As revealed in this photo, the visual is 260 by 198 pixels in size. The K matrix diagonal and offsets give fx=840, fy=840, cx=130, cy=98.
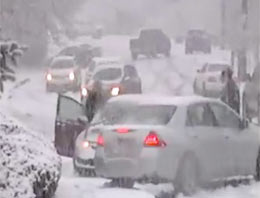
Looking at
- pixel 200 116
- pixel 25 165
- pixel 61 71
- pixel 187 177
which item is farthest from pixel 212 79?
pixel 25 165

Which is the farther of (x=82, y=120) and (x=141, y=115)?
(x=82, y=120)

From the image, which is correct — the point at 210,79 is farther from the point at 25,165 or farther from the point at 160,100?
the point at 25,165

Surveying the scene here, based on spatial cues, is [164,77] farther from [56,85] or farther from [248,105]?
[248,105]

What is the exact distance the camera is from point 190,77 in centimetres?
4706

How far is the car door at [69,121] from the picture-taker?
14992 mm

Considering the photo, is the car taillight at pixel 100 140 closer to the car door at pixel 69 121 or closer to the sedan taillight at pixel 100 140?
the sedan taillight at pixel 100 140

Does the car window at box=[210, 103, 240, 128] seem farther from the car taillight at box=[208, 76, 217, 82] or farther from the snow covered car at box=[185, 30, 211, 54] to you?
the snow covered car at box=[185, 30, 211, 54]

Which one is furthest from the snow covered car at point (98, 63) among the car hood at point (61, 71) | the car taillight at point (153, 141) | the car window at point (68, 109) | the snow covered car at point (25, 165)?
the snow covered car at point (25, 165)

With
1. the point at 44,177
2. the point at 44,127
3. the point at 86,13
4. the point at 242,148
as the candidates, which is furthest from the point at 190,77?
the point at 86,13

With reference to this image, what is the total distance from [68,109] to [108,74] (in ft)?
50.8

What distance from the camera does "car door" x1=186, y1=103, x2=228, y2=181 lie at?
12274 millimetres

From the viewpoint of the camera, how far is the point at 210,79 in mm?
34031

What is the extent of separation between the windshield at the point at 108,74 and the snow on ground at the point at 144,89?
2.03 m

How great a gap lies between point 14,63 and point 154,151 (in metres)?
2.27
